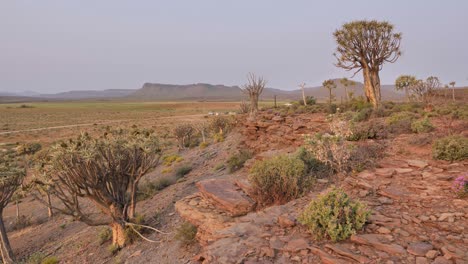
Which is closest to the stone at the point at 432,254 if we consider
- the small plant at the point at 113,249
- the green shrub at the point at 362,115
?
the small plant at the point at 113,249

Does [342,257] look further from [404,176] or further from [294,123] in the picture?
[294,123]

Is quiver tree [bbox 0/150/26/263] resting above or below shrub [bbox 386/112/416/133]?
below

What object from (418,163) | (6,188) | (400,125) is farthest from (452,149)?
(6,188)

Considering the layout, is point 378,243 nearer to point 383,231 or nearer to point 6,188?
point 383,231

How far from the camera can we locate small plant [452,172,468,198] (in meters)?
4.66

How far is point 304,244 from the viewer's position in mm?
4234

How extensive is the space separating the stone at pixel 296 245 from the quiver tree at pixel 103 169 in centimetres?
487

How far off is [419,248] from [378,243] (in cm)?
47

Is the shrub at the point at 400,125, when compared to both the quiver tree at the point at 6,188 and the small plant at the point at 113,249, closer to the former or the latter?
the small plant at the point at 113,249

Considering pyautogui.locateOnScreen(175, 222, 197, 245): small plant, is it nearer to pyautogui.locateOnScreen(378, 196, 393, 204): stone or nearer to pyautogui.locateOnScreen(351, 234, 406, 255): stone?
pyautogui.locateOnScreen(351, 234, 406, 255): stone

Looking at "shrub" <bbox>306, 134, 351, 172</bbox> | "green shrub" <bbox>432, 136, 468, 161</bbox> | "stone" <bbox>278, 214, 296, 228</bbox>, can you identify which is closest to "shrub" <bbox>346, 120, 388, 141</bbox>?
"shrub" <bbox>306, 134, 351, 172</bbox>

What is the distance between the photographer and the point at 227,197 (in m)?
6.54

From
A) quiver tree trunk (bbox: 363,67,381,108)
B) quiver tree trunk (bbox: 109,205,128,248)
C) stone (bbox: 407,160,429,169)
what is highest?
quiver tree trunk (bbox: 363,67,381,108)

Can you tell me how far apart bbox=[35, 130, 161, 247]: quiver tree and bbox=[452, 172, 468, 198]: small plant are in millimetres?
6723
